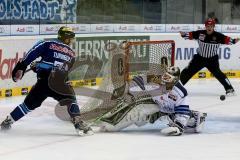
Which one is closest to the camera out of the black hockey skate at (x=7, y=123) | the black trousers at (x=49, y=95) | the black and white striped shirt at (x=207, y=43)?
the black trousers at (x=49, y=95)

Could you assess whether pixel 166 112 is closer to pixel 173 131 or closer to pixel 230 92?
pixel 173 131

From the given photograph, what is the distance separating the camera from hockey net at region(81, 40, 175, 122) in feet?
26.2

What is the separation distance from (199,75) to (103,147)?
298 inches

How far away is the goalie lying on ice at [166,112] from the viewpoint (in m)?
7.37

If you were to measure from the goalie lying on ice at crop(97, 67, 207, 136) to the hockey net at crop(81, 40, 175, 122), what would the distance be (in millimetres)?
154

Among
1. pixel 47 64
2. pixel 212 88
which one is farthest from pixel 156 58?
pixel 212 88

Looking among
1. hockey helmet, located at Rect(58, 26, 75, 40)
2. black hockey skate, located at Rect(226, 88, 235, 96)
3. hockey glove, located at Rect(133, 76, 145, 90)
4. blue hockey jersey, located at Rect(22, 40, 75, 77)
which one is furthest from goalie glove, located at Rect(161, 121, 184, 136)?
black hockey skate, located at Rect(226, 88, 235, 96)

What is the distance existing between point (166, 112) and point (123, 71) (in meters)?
1.16

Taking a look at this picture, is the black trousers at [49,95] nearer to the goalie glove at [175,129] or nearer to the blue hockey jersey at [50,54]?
the blue hockey jersey at [50,54]

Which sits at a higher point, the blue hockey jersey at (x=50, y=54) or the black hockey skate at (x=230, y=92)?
the blue hockey jersey at (x=50, y=54)

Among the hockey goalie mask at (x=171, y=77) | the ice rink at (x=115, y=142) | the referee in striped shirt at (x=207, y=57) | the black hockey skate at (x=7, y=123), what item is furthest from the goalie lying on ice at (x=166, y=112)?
the referee in striped shirt at (x=207, y=57)

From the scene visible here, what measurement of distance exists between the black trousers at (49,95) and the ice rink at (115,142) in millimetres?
296

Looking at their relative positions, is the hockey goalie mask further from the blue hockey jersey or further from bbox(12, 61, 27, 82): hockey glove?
bbox(12, 61, 27, 82): hockey glove

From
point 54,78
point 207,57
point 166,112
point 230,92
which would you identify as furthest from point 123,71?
point 230,92
